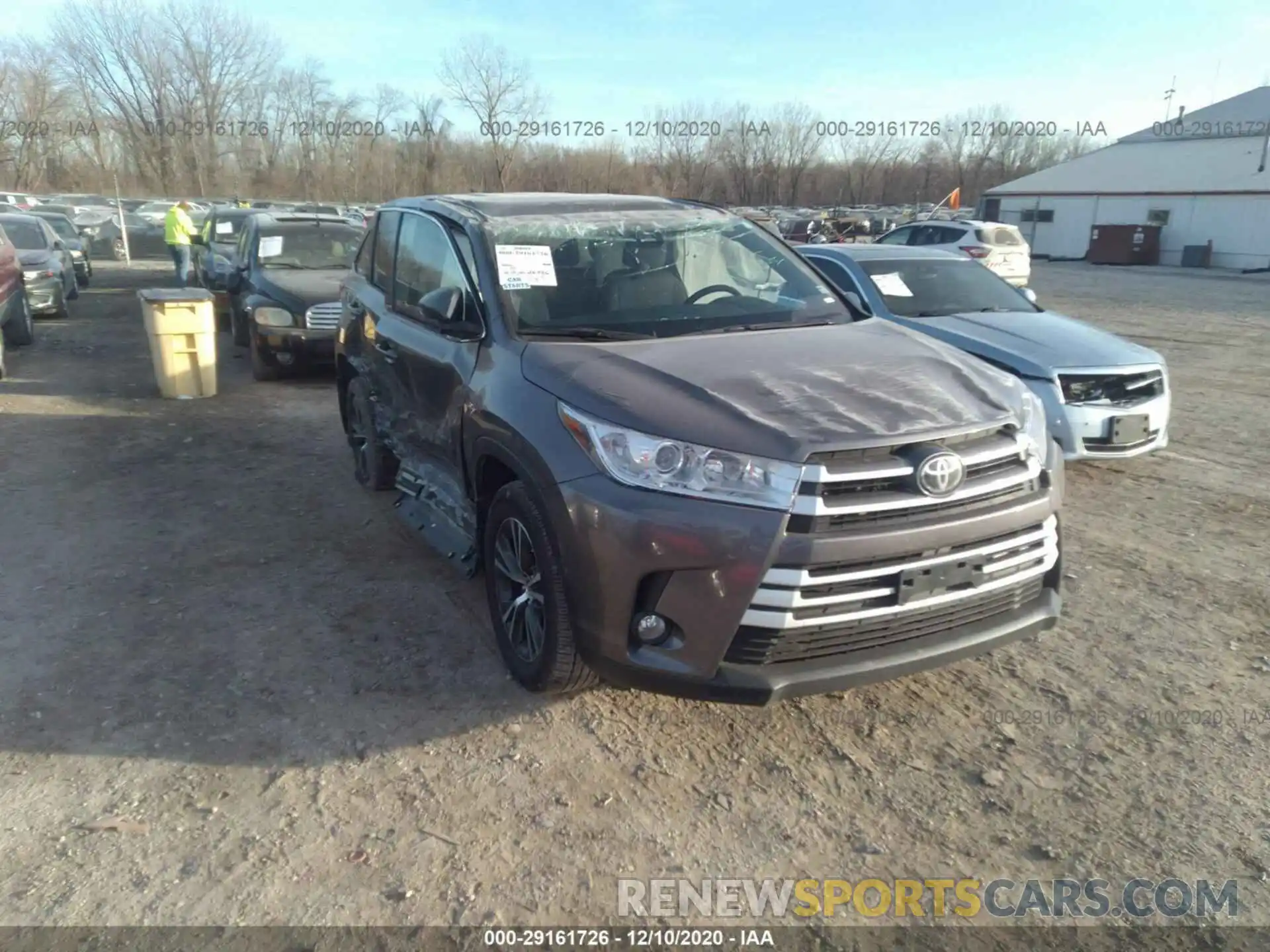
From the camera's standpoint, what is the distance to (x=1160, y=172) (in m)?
36.2

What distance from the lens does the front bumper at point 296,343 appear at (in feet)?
31.0

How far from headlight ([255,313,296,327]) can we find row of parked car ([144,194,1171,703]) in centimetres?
497

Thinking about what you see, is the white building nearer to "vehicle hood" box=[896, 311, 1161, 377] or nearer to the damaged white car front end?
"vehicle hood" box=[896, 311, 1161, 377]

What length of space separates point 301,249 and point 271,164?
49.3m

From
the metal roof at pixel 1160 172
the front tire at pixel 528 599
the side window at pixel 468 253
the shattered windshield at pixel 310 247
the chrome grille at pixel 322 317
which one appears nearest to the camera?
the front tire at pixel 528 599

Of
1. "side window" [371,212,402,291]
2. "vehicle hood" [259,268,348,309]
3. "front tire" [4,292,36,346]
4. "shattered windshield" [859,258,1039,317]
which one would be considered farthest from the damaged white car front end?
"front tire" [4,292,36,346]

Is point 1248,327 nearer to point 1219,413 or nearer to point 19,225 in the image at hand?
point 1219,413

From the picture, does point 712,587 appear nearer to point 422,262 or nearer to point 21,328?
point 422,262

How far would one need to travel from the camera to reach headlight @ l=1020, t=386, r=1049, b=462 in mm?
3281

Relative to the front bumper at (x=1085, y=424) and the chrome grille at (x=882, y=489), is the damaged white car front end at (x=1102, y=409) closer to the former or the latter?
the front bumper at (x=1085, y=424)

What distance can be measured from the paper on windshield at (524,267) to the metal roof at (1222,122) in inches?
1616

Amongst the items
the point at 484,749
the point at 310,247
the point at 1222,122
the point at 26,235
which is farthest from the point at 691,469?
the point at 1222,122

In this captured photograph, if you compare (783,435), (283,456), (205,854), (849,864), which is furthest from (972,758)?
(283,456)

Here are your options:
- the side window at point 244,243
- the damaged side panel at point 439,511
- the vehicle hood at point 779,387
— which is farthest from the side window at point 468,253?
the side window at point 244,243
